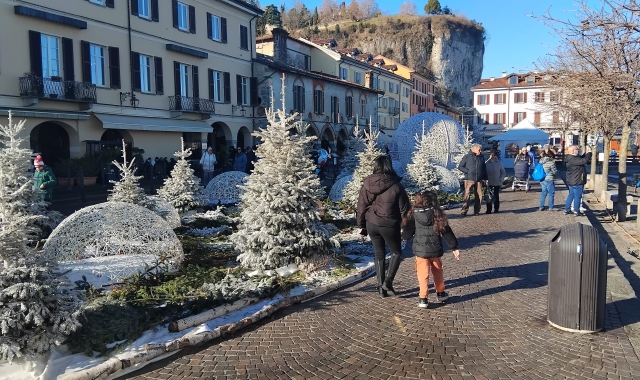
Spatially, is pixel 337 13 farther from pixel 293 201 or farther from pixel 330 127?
pixel 293 201

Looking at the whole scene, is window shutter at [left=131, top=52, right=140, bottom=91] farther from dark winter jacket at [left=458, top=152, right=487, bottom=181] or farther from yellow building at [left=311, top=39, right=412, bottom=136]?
yellow building at [left=311, top=39, right=412, bottom=136]

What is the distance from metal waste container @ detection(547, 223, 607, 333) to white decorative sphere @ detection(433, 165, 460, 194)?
11.9 m

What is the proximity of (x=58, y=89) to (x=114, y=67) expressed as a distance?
3.60 m

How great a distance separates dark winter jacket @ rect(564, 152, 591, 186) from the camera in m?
11.6

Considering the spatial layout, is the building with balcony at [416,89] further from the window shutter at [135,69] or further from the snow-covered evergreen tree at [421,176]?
the snow-covered evergreen tree at [421,176]

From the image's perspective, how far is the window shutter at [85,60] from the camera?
21.2m

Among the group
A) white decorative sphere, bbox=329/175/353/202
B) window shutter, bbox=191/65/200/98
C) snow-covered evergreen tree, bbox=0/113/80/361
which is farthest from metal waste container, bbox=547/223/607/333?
window shutter, bbox=191/65/200/98

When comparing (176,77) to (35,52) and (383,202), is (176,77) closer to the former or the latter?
(35,52)

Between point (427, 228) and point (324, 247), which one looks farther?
point (324, 247)

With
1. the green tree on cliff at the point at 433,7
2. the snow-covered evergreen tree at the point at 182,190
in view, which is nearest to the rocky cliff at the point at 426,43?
the green tree on cliff at the point at 433,7

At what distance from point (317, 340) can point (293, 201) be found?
256cm

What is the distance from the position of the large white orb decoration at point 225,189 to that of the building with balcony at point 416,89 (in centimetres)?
4974

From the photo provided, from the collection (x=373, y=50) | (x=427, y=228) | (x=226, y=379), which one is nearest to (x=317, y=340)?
(x=226, y=379)

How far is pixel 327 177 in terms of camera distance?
78.6ft
